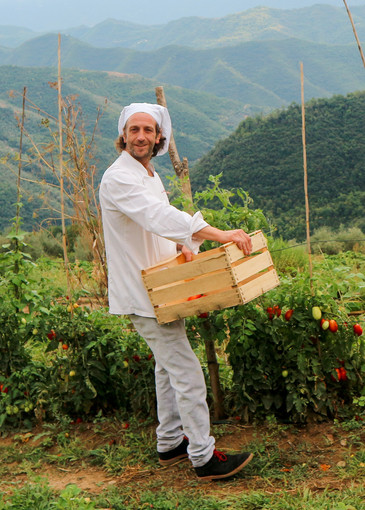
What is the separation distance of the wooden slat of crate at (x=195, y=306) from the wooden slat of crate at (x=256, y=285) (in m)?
0.06

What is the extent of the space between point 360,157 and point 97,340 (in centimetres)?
2393

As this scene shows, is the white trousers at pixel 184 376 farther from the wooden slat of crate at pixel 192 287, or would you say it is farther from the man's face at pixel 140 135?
the man's face at pixel 140 135

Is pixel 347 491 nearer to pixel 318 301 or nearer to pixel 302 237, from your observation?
pixel 318 301

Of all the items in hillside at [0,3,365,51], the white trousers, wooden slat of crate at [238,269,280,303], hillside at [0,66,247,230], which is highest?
hillside at [0,3,365,51]

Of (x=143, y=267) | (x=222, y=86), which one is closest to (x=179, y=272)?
(x=143, y=267)

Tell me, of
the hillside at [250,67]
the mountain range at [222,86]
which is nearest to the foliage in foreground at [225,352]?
the mountain range at [222,86]

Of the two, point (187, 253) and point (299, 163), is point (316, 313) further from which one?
point (299, 163)

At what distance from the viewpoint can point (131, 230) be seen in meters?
2.58

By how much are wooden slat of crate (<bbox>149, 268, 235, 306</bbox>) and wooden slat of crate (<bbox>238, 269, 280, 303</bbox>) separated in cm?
8

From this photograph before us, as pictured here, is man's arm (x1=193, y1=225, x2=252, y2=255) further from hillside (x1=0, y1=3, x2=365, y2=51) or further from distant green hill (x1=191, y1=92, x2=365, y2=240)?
hillside (x1=0, y1=3, x2=365, y2=51)

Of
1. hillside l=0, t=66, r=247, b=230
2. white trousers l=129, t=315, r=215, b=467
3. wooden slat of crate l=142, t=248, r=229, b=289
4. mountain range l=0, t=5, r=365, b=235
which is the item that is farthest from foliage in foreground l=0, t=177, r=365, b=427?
hillside l=0, t=66, r=247, b=230

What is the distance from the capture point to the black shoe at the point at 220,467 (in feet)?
8.80

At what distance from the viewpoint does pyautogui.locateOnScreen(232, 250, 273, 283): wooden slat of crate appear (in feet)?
7.98

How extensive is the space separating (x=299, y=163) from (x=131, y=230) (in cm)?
2474
